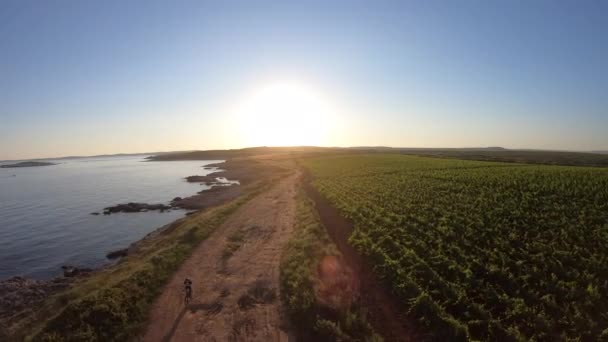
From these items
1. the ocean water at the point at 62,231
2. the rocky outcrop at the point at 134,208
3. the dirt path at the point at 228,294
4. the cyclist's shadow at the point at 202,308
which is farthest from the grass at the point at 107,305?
the rocky outcrop at the point at 134,208

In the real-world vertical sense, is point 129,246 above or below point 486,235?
below

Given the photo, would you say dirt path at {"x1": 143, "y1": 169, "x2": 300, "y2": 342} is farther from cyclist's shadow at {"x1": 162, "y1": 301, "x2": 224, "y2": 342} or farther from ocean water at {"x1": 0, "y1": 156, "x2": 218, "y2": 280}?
ocean water at {"x1": 0, "y1": 156, "x2": 218, "y2": 280}

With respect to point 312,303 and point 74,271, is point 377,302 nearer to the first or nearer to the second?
point 312,303

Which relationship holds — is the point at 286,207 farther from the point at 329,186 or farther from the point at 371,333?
the point at 371,333

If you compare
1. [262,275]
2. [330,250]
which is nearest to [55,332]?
[262,275]

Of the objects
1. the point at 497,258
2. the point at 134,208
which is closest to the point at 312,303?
the point at 497,258

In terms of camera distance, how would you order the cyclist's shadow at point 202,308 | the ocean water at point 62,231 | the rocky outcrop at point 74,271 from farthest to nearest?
the ocean water at point 62,231 → the rocky outcrop at point 74,271 → the cyclist's shadow at point 202,308

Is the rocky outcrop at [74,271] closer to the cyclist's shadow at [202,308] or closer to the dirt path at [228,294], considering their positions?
the dirt path at [228,294]

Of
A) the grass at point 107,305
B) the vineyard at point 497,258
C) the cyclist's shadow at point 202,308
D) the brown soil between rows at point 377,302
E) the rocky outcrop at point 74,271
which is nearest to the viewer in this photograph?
the vineyard at point 497,258
